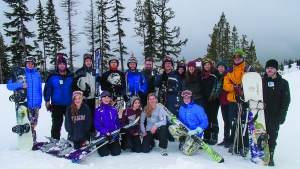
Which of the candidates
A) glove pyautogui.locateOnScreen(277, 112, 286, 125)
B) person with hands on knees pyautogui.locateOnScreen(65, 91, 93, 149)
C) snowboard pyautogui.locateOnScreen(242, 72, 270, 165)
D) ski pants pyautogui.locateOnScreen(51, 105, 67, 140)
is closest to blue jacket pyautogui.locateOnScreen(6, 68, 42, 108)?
ski pants pyautogui.locateOnScreen(51, 105, 67, 140)

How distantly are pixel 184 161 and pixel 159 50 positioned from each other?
22.9 meters

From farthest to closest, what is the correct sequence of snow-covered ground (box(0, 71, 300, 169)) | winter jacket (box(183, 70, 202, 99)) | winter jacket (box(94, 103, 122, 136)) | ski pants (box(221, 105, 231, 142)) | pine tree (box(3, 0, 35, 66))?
pine tree (box(3, 0, 35, 66))
winter jacket (box(183, 70, 202, 99))
ski pants (box(221, 105, 231, 142))
winter jacket (box(94, 103, 122, 136))
snow-covered ground (box(0, 71, 300, 169))

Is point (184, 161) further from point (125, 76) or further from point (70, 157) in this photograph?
point (125, 76)

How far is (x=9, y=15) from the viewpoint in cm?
2462

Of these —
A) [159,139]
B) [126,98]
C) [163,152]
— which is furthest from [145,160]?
[126,98]

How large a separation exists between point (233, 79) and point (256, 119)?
1042 mm

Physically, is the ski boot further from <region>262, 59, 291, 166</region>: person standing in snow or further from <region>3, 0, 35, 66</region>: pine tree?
<region>3, 0, 35, 66</region>: pine tree

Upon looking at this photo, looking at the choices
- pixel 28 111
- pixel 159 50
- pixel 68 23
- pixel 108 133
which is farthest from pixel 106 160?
pixel 68 23

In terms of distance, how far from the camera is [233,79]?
5.61m

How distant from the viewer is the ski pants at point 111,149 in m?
5.24

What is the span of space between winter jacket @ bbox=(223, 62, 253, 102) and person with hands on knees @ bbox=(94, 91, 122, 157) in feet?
8.66

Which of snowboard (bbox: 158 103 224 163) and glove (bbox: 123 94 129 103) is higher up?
glove (bbox: 123 94 129 103)

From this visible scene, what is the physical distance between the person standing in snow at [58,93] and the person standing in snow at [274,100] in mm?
4507

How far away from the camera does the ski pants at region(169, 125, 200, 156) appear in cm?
530
